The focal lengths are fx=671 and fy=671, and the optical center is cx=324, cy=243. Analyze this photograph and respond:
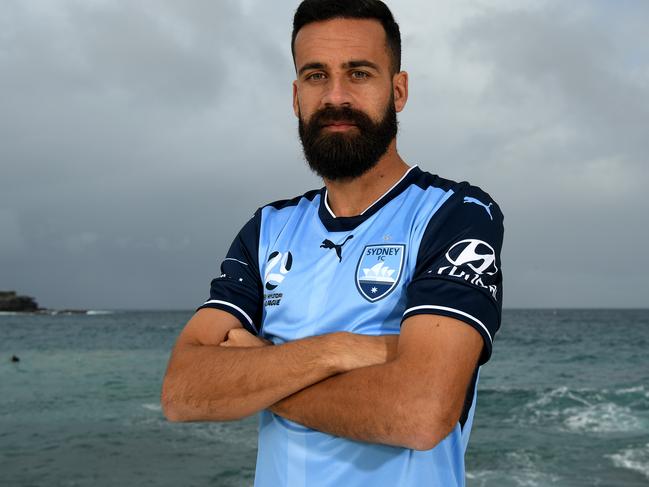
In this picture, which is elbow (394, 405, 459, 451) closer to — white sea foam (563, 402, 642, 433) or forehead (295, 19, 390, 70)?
forehead (295, 19, 390, 70)

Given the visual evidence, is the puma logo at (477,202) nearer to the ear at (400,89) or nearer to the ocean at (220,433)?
the ear at (400,89)

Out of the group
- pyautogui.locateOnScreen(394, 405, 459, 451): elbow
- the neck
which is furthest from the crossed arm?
the neck

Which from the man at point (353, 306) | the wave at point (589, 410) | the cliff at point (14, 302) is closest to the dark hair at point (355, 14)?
the man at point (353, 306)

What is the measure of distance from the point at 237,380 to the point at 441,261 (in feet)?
2.58

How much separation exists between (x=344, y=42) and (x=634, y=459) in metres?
12.2

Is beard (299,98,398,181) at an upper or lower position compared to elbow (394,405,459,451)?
upper

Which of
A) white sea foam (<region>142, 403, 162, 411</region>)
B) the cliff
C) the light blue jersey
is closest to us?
the light blue jersey

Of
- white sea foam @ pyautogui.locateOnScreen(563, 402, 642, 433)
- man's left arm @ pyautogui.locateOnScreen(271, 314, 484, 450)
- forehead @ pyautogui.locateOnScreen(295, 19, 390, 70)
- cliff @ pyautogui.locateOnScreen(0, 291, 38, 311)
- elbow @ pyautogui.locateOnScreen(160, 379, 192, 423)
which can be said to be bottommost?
white sea foam @ pyautogui.locateOnScreen(563, 402, 642, 433)

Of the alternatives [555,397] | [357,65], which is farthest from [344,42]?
[555,397]

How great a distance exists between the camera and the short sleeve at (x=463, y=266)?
2051 millimetres

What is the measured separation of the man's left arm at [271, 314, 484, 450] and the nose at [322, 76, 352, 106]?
0.83 meters

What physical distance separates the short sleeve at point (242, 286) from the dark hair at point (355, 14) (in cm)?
85

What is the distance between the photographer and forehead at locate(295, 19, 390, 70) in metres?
2.40

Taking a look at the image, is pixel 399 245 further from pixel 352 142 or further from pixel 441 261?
pixel 352 142
